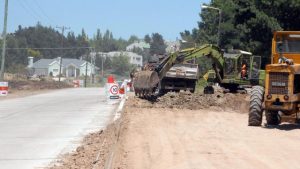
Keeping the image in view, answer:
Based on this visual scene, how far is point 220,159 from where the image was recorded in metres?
12.8

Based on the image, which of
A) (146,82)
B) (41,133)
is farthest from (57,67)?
(41,133)

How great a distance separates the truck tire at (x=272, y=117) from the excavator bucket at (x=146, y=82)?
12453 millimetres

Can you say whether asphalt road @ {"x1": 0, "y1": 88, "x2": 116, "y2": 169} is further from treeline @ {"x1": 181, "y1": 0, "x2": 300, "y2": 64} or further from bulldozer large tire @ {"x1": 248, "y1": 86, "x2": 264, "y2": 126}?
treeline @ {"x1": 181, "y1": 0, "x2": 300, "y2": 64}

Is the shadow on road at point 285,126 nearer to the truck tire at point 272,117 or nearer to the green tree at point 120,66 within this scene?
the truck tire at point 272,117

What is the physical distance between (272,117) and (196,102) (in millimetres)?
10560

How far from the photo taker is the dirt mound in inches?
1230

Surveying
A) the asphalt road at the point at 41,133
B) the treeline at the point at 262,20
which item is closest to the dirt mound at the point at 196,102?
the asphalt road at the point at 41,133

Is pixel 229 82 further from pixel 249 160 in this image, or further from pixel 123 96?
pixel 249 160

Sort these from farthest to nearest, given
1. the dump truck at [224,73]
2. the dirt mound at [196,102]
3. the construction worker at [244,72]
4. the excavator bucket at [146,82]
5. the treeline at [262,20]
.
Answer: the treeline at [262,20] < the construction worker at [244,72] < the dump truck at [224,73] < the excavator bucket at [146,82] < the dirt mound at [196,102]

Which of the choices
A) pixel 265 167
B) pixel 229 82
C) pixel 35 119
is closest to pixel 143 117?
pixel 35 119

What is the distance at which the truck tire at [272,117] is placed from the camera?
2123 centimetres

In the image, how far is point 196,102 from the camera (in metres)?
31.9

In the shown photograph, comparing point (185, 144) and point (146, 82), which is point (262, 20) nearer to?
point (146, 82)

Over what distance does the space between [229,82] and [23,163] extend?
27521 millimetres
